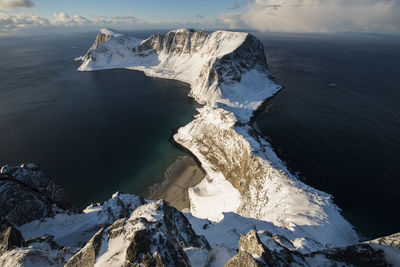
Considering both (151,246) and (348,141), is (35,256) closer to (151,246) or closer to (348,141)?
(151,246)

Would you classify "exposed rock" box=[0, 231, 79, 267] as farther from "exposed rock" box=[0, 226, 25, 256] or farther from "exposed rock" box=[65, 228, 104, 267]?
"exposed rock" box=[65, 228, 104, 267]

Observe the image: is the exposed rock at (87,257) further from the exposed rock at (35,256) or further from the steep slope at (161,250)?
the exposed rock at (35,256)

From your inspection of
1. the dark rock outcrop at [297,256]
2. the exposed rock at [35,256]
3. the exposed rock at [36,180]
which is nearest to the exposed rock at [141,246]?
the dark rock outcrop at [297,256]

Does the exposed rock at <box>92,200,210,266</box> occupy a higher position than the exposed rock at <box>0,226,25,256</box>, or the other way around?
the exposed rock at <box>92,200,210,266</box>

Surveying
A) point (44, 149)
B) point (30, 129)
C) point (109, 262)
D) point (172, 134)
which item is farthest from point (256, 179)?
point (30, 129)

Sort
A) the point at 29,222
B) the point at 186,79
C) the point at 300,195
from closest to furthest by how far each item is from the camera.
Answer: the point at 29,222, the point at 300,195, the point at 186,79

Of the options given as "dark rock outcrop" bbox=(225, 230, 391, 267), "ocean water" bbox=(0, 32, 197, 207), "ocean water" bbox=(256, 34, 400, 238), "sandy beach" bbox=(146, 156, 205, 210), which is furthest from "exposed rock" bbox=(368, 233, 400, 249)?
"ocean water" bbox=(0, 32, 197, 207)

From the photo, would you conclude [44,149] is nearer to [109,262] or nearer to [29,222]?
[29,222]
